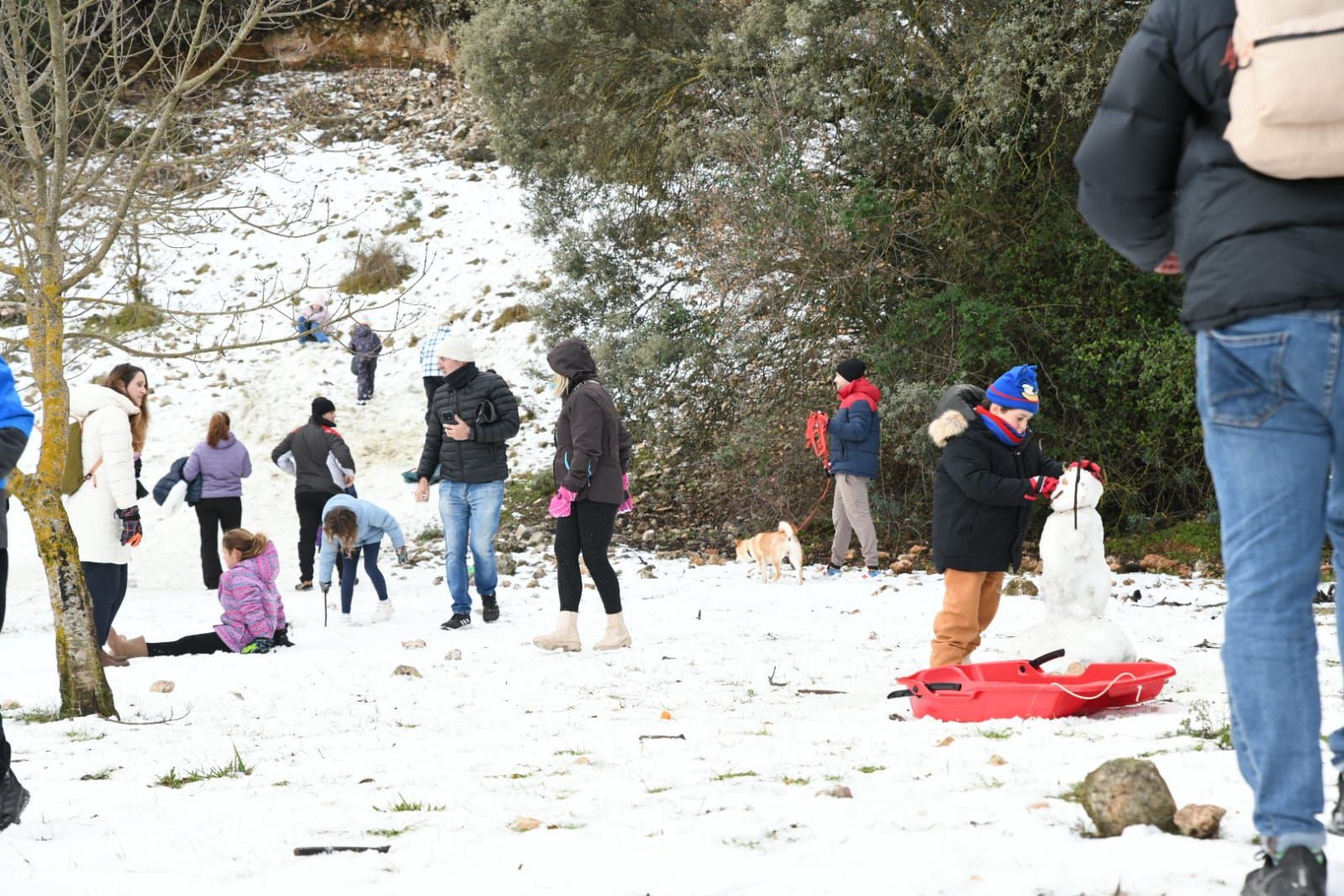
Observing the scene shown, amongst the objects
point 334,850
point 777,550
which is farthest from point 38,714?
point 777,550

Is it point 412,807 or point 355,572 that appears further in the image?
point 355,572

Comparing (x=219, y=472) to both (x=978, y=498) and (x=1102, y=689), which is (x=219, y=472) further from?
(x=1102, y=689)

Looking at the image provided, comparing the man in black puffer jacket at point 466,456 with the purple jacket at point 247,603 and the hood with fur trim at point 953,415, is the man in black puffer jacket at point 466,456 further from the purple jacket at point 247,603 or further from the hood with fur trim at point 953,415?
the hood with fur trim at point 953,415

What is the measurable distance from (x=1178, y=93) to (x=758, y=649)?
5750 millimetres

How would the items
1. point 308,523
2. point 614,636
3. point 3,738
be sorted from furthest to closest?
1. point 308,523
2. point 614,636
3. point 3,738

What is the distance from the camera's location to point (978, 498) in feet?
18.7

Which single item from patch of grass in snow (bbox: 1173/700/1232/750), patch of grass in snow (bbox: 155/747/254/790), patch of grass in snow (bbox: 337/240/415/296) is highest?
patch of grass in snow (bbox: 337/240/415/296)

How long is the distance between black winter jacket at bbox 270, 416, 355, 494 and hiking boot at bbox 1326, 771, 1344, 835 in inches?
387

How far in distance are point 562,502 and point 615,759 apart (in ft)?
11.1

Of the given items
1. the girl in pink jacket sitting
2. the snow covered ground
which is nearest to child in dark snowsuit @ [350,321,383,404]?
the snow covered ground

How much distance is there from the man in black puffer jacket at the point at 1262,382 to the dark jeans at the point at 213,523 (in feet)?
34.6

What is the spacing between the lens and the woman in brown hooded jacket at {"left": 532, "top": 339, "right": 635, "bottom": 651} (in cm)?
779

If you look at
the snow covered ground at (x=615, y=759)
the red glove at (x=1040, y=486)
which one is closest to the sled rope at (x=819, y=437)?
the snow covered ground at (x=615, y=759)

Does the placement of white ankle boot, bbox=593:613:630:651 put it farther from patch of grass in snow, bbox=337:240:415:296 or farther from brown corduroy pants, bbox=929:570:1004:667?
patch of grass in snow, bbox=337:240:415:296
